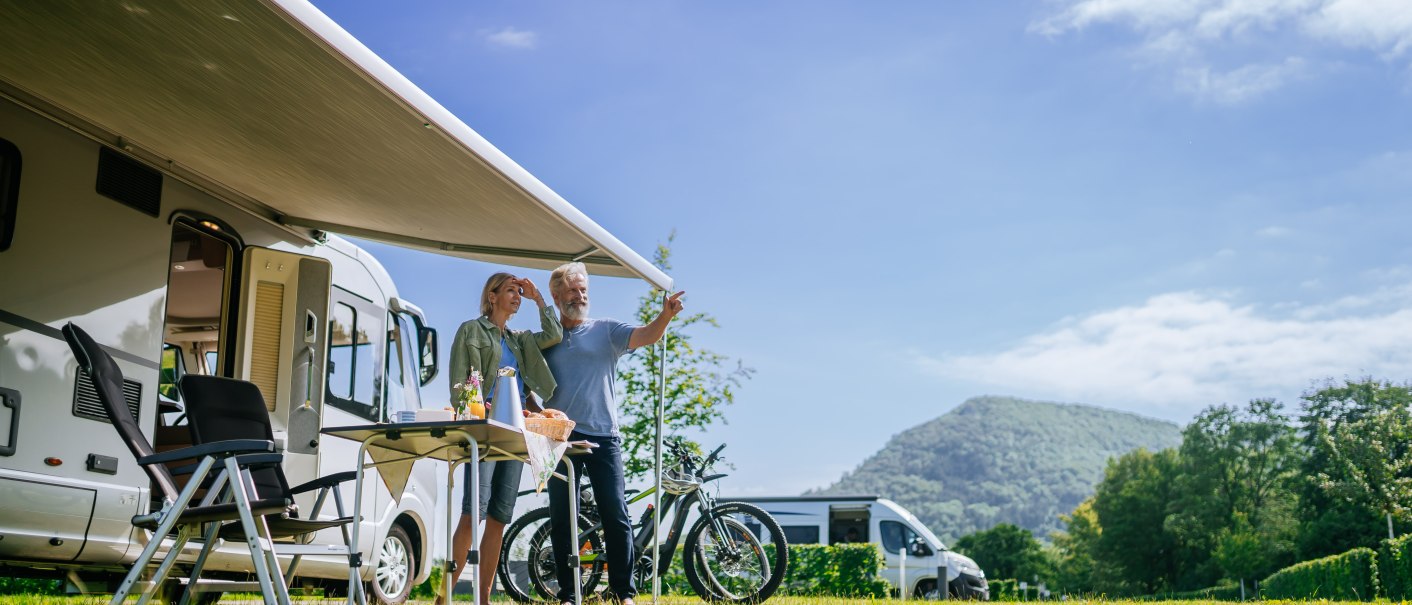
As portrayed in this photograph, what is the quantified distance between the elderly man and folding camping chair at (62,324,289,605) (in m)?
1.44

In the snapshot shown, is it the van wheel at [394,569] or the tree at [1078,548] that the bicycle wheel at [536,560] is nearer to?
the van wheel at [394,569]

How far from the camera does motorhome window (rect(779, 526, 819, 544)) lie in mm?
20969

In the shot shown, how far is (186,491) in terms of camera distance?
3.77 meters

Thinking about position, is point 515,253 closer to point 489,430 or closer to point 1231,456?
point 489,430

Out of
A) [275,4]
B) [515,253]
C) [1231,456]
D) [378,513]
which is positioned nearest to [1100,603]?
[515,253]

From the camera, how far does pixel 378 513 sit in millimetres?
6855

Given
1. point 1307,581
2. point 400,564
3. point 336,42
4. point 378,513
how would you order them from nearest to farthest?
point 336,42
point 378,513
point 400,564
point 1307,581

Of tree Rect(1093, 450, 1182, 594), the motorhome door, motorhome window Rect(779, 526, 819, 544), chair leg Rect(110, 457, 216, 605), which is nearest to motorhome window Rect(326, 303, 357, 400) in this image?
the motorhome door

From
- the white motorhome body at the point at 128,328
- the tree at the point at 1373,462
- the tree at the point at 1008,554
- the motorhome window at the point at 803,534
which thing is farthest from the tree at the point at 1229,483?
the white motorhome body at the point at 128,328

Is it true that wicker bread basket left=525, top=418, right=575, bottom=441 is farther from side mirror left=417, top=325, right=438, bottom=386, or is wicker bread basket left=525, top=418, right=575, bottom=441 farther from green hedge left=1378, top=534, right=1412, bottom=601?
green hedge left=1378, top=534, right=1412, bottom=601

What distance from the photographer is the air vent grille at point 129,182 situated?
15.9 feet

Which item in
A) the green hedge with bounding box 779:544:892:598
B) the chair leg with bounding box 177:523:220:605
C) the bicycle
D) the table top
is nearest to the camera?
the table top

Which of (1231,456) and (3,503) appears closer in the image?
(3,503)

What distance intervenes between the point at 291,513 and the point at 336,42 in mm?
2200
